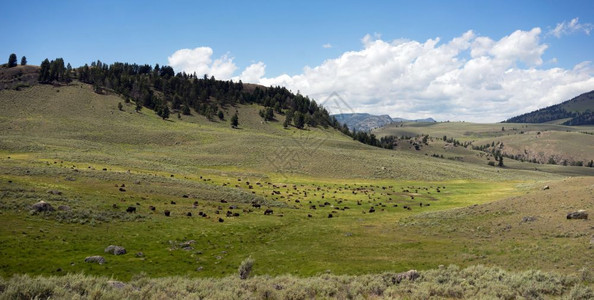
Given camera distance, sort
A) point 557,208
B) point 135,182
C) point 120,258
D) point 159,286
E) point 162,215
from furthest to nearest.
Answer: point 135,182 < point 162,215 < point 557,208 < point 120,258 < point 159,286

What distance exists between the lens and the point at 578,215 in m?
33.6

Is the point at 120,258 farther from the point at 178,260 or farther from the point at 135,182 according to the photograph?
the point at 135,182

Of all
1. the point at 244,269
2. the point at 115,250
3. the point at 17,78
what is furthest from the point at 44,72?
the point at 244,269

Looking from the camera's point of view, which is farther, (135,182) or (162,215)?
(135,182)

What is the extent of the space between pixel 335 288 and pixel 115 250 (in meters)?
20.8

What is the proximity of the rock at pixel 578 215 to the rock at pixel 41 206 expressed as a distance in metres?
54.4

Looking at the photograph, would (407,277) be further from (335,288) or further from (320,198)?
(320,198)

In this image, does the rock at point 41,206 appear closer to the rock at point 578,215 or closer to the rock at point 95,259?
the rock at point 95,259

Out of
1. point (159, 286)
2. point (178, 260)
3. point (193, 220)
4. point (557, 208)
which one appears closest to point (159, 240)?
point (178, 260)

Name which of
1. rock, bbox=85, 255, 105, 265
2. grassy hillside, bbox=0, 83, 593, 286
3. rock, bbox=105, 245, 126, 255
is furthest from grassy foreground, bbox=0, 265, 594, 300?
rock, bbox=105, 245, 126, 255

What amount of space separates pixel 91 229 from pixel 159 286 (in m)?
21.0

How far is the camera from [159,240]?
33.1 metres

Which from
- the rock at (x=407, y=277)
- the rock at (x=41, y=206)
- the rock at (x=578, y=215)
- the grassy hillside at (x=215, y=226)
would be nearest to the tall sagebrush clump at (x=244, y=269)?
the grassy hillside at (x=215, y=226)

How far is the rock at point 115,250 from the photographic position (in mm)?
28359
